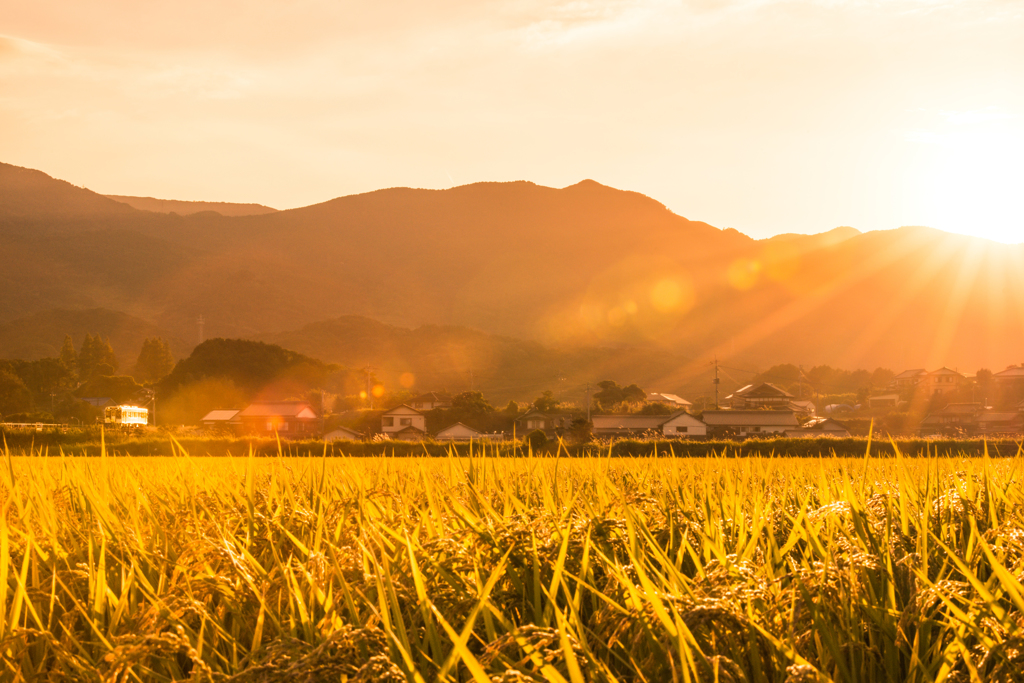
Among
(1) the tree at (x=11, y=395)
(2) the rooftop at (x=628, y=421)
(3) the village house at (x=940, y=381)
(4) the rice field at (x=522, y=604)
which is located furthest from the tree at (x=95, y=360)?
(3) the village house at (x=940, y=381)

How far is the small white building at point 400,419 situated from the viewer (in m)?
69.2

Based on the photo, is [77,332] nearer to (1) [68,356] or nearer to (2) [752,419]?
(1) [68,356]

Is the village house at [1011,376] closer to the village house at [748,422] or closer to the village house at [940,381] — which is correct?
the village house at [940,381]

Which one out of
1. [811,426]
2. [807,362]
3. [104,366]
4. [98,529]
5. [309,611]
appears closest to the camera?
[309,611]

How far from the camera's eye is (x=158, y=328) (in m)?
162

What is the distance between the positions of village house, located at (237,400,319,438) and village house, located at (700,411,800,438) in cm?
3987

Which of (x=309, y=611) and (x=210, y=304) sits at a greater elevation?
(x=210, y=304)

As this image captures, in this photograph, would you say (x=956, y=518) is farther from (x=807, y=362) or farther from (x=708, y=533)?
(x=807, y=362)

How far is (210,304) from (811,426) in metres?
175

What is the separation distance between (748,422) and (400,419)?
3575 cm

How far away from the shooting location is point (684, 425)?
62.9 metres

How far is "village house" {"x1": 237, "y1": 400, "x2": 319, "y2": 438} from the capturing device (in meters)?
66.7

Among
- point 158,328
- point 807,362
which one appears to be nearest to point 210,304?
point 158,328

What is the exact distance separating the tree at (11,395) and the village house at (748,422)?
68.4m
